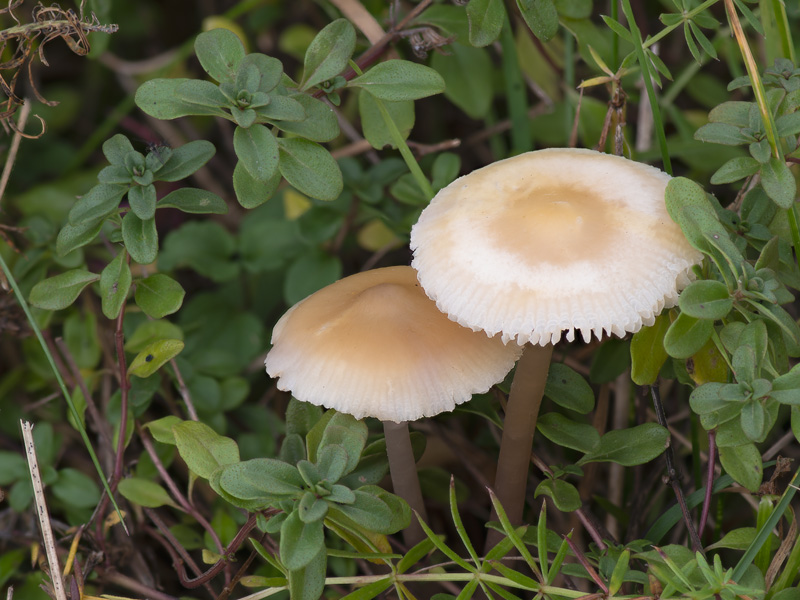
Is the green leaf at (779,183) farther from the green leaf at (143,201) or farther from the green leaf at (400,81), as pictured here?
the green leaf at (143,201)

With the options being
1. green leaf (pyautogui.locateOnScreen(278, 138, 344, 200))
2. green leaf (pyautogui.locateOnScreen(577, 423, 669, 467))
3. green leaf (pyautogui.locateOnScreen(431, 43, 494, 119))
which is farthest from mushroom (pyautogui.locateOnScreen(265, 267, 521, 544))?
green leaf (pyautogui.locateOnScreen(431, 43, 494, 119))

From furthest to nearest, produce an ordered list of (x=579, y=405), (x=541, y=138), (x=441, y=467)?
(x=541, y=138) < (x=441, y=467) < (x=579, y=405)

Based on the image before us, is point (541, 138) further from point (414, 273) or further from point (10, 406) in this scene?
point (10, 406)

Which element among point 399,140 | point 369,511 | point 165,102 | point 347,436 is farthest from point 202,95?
point 369,511

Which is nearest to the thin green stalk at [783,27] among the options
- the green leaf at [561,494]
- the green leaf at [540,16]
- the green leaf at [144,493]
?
the green leaf at [540,16]

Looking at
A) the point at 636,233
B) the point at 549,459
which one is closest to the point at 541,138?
the point at 549,459

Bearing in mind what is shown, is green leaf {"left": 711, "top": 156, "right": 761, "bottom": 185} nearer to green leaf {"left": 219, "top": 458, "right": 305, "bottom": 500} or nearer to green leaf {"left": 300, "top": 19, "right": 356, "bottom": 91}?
green leaf {"left": 300, "top": 19, "right": 356, "bottom": 91}
